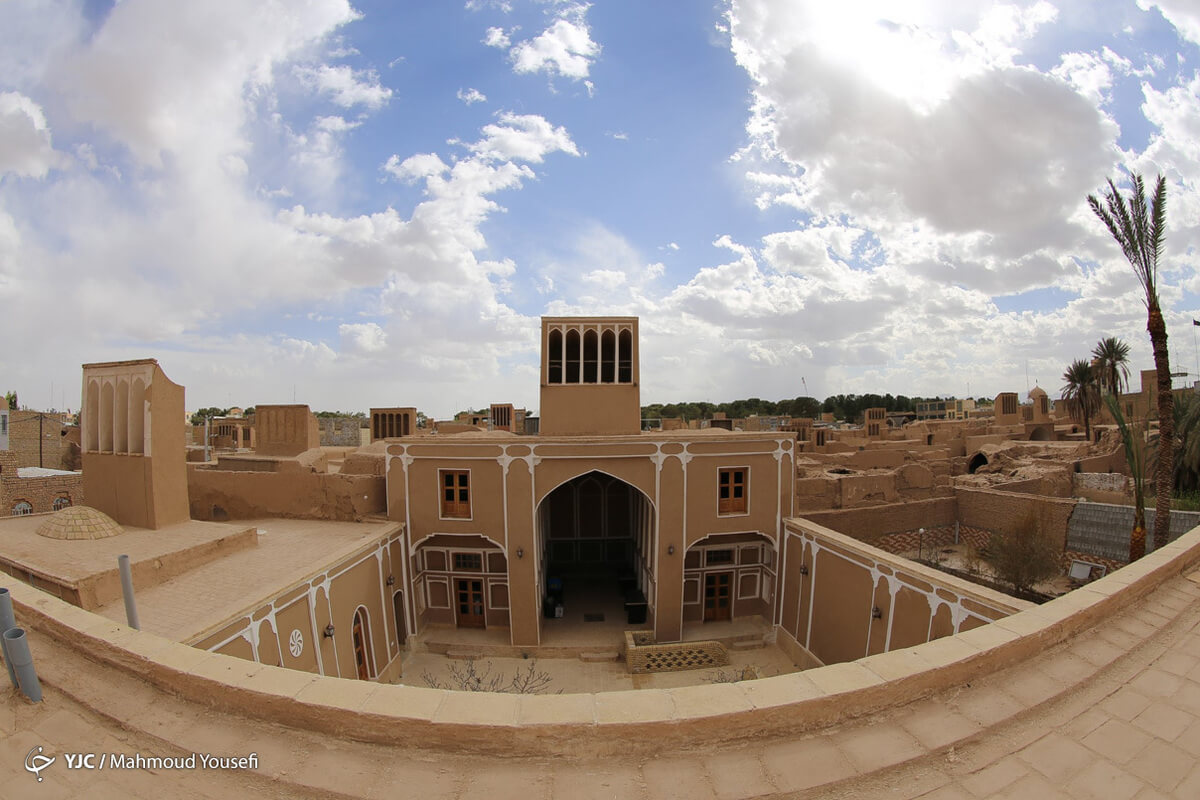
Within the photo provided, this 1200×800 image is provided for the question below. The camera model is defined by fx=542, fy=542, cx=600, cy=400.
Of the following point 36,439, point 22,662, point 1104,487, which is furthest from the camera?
point 36,439

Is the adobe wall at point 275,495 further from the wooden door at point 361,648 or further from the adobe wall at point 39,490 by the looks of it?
the adobe wall at point 39,490

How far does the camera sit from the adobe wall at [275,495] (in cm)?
1600

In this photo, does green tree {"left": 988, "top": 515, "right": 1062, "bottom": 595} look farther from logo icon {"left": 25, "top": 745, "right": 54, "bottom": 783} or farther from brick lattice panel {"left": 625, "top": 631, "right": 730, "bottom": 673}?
logo icon {"left": 25, "top": 745, "right": 54, "bottom": 783}

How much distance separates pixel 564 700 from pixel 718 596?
15.1 metres

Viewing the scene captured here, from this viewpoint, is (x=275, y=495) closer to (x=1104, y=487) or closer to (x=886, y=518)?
(x=886, y=518)

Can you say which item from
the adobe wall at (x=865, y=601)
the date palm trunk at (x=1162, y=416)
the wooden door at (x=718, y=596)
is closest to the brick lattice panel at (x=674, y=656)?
the wooden door at (x=718, y=596)

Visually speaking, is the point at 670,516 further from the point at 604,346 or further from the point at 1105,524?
the point at 1105,524

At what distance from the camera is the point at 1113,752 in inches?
126

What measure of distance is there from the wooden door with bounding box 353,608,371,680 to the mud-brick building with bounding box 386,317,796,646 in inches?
95.1

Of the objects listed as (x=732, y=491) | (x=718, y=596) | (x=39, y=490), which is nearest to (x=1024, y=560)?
(x=732, y=491)

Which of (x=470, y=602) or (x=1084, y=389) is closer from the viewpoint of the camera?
(x=470, y=602)

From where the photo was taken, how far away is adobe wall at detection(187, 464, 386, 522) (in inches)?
630

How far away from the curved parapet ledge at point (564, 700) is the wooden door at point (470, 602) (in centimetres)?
1308

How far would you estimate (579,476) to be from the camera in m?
16.1
